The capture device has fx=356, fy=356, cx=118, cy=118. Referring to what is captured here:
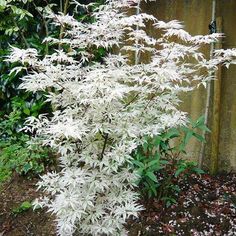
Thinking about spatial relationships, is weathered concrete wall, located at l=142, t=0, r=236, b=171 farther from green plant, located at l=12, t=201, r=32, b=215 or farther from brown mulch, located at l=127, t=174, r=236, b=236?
green plant, located at l=12, t=201, r=32, b=215

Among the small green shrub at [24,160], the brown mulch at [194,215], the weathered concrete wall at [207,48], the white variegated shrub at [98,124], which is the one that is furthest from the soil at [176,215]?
the white variegated shrub at [98,124]

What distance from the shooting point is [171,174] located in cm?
294

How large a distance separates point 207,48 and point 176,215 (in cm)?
161

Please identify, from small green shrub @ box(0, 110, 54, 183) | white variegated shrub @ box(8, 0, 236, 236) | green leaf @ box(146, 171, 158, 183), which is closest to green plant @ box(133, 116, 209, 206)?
green leaf @ box(146, 171, 158, 183)

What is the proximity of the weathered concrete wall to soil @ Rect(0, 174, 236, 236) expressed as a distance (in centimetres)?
35

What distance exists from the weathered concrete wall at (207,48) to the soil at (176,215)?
0.35 meters

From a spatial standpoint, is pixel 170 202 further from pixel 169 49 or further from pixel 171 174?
pixel 169 49

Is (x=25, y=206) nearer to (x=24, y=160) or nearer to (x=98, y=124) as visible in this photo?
(x=24, y=160)

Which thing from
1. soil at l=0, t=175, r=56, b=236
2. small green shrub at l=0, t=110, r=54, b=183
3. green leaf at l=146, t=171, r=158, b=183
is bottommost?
soil at l=0, t=175, r=56, b=236

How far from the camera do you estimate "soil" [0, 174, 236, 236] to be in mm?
2760

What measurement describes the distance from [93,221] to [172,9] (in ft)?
7.48

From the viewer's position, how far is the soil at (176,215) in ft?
9.05

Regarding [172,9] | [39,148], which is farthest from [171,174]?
[172,9]

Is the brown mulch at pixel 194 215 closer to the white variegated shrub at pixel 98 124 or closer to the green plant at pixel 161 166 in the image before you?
the green plant at pixel 161 166
